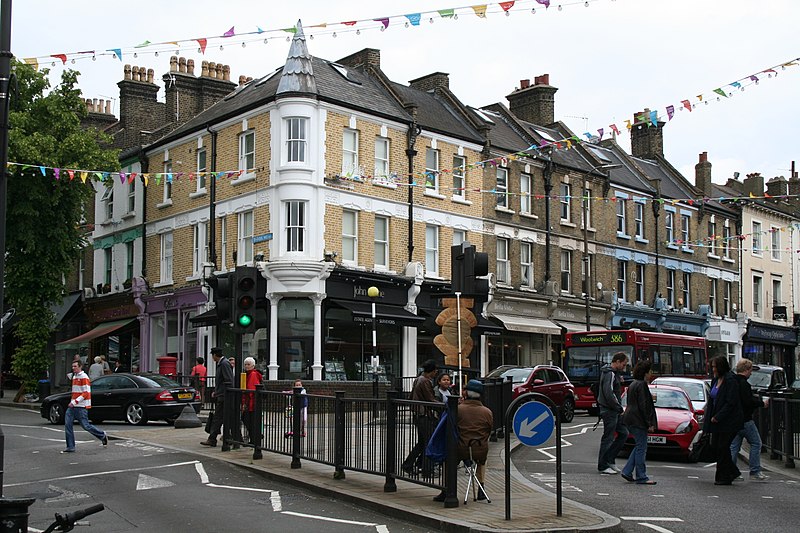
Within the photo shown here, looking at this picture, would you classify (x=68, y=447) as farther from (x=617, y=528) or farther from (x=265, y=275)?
(x=265, y=275)

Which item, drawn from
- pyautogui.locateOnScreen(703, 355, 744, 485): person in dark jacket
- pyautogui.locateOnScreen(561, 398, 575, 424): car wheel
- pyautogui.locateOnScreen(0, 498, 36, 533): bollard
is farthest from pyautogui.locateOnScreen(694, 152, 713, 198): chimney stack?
pyautogui.locateOnScreen(0, 498, 36, 533): bollard

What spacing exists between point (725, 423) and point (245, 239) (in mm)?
22250

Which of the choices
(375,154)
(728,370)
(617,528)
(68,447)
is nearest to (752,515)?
(617,528)

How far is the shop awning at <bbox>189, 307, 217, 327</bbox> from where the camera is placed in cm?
3353

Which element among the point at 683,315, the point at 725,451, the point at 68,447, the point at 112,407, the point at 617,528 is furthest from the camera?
the point at 683,315

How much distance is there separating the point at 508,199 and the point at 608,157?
1162 centimetres

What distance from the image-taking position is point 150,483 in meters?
13.7

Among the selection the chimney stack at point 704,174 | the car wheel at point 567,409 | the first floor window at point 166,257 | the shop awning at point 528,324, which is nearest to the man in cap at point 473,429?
the car wheel at point 567,409

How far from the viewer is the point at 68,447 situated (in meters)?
17.8

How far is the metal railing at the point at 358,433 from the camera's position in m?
11.7

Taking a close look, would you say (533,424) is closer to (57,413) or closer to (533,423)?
(533,423)

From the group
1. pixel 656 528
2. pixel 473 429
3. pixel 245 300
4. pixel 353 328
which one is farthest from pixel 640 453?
pixel 353 328

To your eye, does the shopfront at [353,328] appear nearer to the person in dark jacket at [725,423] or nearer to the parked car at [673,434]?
the parked car at [673,434]

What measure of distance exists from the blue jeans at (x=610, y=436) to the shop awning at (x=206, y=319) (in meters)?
20.4
